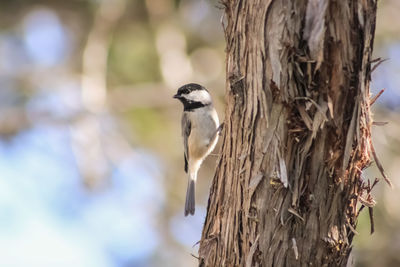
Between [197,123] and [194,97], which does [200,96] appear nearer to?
[194,97]

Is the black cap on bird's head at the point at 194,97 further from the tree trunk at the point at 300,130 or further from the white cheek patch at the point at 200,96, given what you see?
the tree trunk at the point at 300,130

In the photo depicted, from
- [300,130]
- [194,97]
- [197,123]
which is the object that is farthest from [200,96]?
[300,130]

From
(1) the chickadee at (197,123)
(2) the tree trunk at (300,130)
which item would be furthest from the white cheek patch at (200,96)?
(2) the tree trunk at (300,130)

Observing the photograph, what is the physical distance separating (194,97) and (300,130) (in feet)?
9.00

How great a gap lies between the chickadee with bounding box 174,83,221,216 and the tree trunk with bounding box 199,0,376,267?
7.49 feet

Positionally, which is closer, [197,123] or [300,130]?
[300,130]

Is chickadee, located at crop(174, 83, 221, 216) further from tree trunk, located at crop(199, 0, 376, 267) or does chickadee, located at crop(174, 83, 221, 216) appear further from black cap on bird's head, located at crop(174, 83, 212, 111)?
tree trunk, located at crop(199, 0, 376, 267)

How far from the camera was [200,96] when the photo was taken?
564cm

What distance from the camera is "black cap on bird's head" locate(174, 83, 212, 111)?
5.62m

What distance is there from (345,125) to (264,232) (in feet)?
2.04

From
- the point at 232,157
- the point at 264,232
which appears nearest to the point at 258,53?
the point at 232,157

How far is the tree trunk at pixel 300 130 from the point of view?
2.95m

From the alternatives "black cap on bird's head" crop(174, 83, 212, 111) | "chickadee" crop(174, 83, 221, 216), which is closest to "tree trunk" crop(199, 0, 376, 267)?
"chickadee" crop(174, 83, 221, 216)

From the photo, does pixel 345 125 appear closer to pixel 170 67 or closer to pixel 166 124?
pixel 170 67
